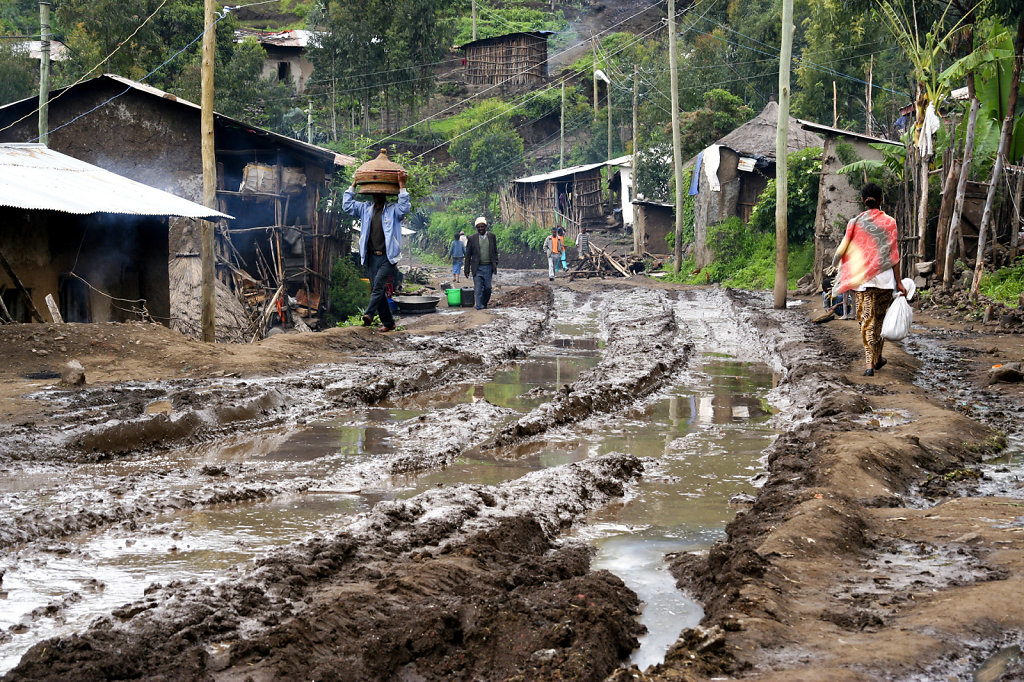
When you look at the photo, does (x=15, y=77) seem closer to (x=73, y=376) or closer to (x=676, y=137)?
(x=676, y=137)

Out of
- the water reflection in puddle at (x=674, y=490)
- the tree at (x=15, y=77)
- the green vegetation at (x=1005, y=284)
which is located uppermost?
the tree at (x=15, y=77)

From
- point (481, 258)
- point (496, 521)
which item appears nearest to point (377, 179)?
point (481, 258)

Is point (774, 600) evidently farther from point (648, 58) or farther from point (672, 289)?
point (648, 58)

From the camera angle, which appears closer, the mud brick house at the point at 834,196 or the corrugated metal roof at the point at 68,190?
the corrugated metal roof at the point at 68,190

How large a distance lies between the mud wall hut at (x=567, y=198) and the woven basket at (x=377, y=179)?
99.1ft

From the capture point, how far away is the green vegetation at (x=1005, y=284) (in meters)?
15.2

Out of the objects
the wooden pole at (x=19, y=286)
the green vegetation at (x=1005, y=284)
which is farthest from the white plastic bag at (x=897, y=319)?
the wooden pole at (x=19, y=286)

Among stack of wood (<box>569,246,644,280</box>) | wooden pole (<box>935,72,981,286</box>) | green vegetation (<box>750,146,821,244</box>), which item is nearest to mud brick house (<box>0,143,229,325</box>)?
wooden pole (<box>935,72,981,286</box>)

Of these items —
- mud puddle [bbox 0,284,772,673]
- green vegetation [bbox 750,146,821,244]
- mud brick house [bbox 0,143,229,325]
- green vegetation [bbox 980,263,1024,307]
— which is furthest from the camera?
green vegetation [bbox 750,146,821,244]

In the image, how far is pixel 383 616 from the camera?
3.45m

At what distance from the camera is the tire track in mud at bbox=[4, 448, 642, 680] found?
3.08 meters

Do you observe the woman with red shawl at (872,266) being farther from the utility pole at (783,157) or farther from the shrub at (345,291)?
the shrub at (345,291)

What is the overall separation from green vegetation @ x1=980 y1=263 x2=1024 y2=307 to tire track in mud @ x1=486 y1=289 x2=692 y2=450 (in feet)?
16.7

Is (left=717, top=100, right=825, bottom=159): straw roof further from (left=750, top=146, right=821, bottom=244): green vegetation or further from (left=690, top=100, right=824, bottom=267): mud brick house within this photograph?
(left=750, top=146, right=821, bottom=244): green vegetation
